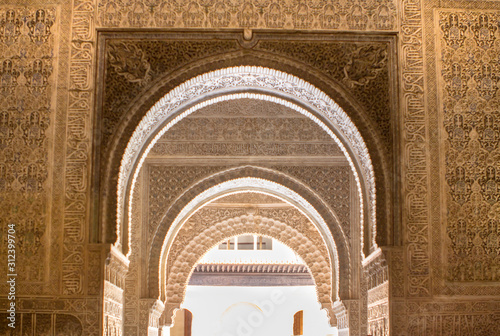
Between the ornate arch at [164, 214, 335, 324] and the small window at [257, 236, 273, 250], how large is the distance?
20.4ft

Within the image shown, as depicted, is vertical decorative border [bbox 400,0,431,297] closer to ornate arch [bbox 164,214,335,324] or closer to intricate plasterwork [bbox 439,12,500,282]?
intricate plasterwork [bbox 439,12,500,282]

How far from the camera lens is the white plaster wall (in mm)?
16641

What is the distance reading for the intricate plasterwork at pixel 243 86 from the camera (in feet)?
18.6

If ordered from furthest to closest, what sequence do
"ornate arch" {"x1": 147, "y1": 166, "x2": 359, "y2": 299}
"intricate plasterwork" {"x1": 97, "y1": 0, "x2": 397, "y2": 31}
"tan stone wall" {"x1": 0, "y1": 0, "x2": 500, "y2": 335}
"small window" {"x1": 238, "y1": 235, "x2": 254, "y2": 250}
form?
"small window" {"x1": 238, "y1": 235, "x2": 254, "y2": 250} → "ornate arch" {"x1": 147, "y1": 166, "x2": 359, "y2": 299} → "intricate plasterwork" {"x1": 97, "y1": 0, "x2": 397, "y2": 31} → "tan stone wall" {"x1": 0, "y1": 0, "x2": 500, "y2": 335}

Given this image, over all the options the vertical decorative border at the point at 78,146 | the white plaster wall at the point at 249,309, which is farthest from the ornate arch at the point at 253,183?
the white plaster wall at the point at 249,309

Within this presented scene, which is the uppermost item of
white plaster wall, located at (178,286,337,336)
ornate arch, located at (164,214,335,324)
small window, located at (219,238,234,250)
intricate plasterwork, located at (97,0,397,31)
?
intricate plasterwork, located at (97,0,397,31)

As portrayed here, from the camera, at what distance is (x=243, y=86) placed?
6.32m

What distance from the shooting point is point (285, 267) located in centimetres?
1619

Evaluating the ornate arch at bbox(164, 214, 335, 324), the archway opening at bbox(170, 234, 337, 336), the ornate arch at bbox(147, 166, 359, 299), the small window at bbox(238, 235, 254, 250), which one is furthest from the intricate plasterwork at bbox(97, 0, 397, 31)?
the small window at bbox(238, 235, 254, 250)

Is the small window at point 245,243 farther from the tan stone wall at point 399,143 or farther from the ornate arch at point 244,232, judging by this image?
the tan stone wall at point 399,143

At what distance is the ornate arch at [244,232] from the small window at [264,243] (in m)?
6.22

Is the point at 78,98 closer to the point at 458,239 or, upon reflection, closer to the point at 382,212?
the point at 382,212

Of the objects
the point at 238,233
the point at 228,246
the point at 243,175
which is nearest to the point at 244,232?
the point at 238,233

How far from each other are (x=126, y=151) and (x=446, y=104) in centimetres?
250
